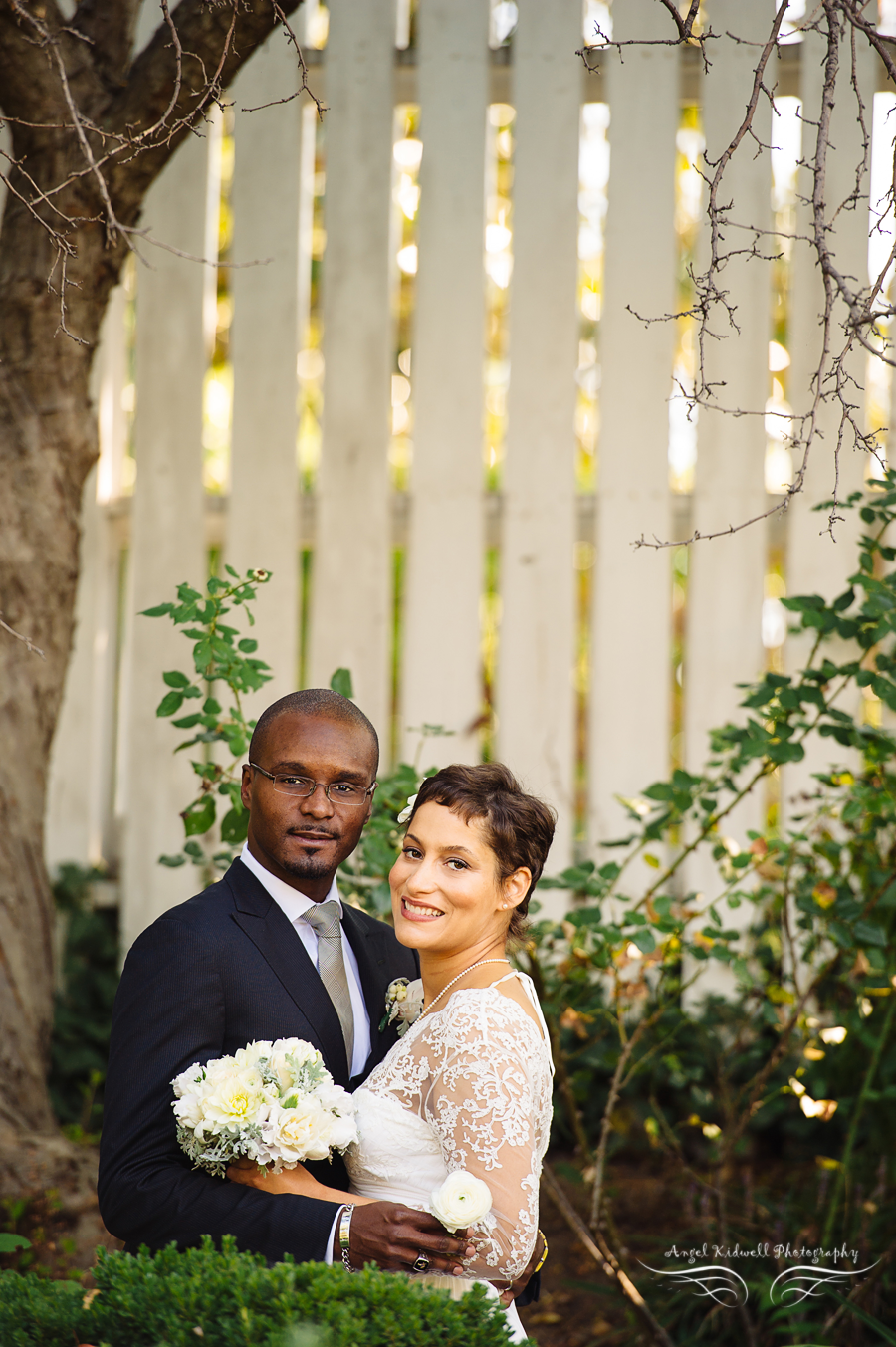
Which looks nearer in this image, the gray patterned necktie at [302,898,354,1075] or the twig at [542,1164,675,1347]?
the gray patterned necktie at [302,898,354,1075]

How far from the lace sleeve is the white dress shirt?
45 cm

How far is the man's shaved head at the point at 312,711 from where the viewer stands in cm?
255

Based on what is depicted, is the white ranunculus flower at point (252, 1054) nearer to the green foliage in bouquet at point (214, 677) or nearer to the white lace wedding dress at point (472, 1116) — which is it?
the white lace wedding dress at point (472, 1116)

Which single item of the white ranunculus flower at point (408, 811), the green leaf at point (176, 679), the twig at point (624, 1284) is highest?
the green leaf at point (176, 679)

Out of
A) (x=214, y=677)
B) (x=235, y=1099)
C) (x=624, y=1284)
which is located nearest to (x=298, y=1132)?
(x=235, y=1099)

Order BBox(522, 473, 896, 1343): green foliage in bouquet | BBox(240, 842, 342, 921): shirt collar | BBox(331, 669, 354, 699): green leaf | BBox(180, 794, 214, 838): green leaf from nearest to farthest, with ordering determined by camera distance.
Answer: BBox(240, 842, 342, 921): shirt collar < BBox(331, 669, 354, 699): green leaf < BBox(180, 794, 214, 838): green leaf < BBox(522, 473, 896, 1343): green foliage in bouquet

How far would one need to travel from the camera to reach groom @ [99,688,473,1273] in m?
2.07

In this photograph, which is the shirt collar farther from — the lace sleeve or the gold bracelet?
the gold bracelet

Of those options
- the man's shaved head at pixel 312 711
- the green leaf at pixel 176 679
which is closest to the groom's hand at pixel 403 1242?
the man's shaved head at pixel 312 711

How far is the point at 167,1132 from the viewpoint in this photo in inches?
85.4

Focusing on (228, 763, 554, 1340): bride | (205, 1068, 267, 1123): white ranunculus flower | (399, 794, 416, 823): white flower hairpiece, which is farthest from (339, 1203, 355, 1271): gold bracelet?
(399, 794, 416, 823): white flower hairpiece

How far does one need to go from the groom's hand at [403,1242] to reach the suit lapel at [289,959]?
1.39 ft

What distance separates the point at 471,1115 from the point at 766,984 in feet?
8.08

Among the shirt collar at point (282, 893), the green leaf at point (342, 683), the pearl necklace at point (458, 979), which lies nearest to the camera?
the pearl necklace at point (458, 979)
